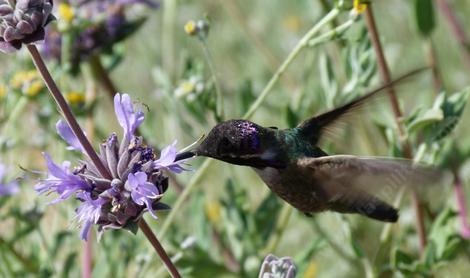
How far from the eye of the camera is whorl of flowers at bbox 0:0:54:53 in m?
1.75

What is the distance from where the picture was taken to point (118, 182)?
1.83 meters

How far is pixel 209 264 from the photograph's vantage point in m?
2.99

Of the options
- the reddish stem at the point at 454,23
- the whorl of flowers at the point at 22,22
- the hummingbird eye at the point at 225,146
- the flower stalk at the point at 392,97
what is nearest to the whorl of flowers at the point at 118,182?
the hummingbird eye at the point at 225,146

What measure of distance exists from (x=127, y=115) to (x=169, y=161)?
20 centimetres

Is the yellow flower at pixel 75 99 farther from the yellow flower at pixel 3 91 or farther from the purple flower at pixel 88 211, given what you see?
the purple flower at pixel 88 211

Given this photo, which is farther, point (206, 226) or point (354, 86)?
point (206, 226)

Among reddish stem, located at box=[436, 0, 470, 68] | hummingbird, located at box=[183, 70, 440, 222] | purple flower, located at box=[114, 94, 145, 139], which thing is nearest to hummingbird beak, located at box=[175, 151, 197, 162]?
hummingbird, located at box=[183, 70, 440, 222]

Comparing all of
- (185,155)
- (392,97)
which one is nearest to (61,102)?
(185,155)

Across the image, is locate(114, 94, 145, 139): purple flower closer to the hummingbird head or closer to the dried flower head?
the hummingbird head

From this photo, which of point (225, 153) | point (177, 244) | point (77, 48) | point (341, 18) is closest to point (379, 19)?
point (341, 18)

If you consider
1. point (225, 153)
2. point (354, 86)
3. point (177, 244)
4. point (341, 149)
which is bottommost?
point (341, 149)

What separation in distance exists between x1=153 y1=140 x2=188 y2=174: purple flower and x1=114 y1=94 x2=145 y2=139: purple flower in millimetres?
120

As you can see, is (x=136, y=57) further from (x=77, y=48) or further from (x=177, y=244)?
(x=177, y=244)

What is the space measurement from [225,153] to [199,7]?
13.3ft
